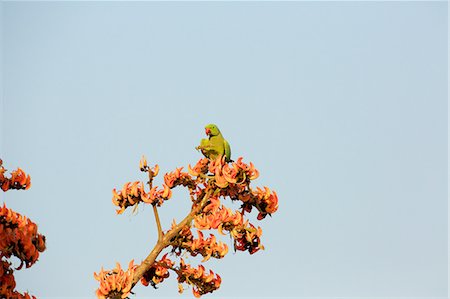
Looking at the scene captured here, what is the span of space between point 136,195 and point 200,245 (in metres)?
0.72

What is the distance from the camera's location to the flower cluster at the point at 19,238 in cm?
619

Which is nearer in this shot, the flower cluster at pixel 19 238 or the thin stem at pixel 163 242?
the thin stem at pixel 163 242

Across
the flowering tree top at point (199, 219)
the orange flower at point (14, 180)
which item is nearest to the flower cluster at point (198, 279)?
the flowering tree top at point (199, 219)

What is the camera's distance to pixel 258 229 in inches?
240

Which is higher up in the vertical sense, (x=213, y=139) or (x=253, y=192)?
(x=213, y=139)

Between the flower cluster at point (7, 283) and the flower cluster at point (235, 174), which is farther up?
the flower cluster at point (235, 174)

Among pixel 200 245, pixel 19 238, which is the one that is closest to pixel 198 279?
pixel 200 245

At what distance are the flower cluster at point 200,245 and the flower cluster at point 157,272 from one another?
191 millimetres

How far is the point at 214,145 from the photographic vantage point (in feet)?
20.9

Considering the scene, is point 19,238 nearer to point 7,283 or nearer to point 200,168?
point 7,283

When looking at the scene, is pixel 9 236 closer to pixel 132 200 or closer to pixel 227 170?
pixel 132 200

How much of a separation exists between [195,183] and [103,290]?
4.13ft

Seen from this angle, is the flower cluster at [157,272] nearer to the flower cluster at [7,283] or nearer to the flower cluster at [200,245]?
the flower cluster at [200,245]

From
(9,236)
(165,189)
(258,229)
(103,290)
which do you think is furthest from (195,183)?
(9,236)
